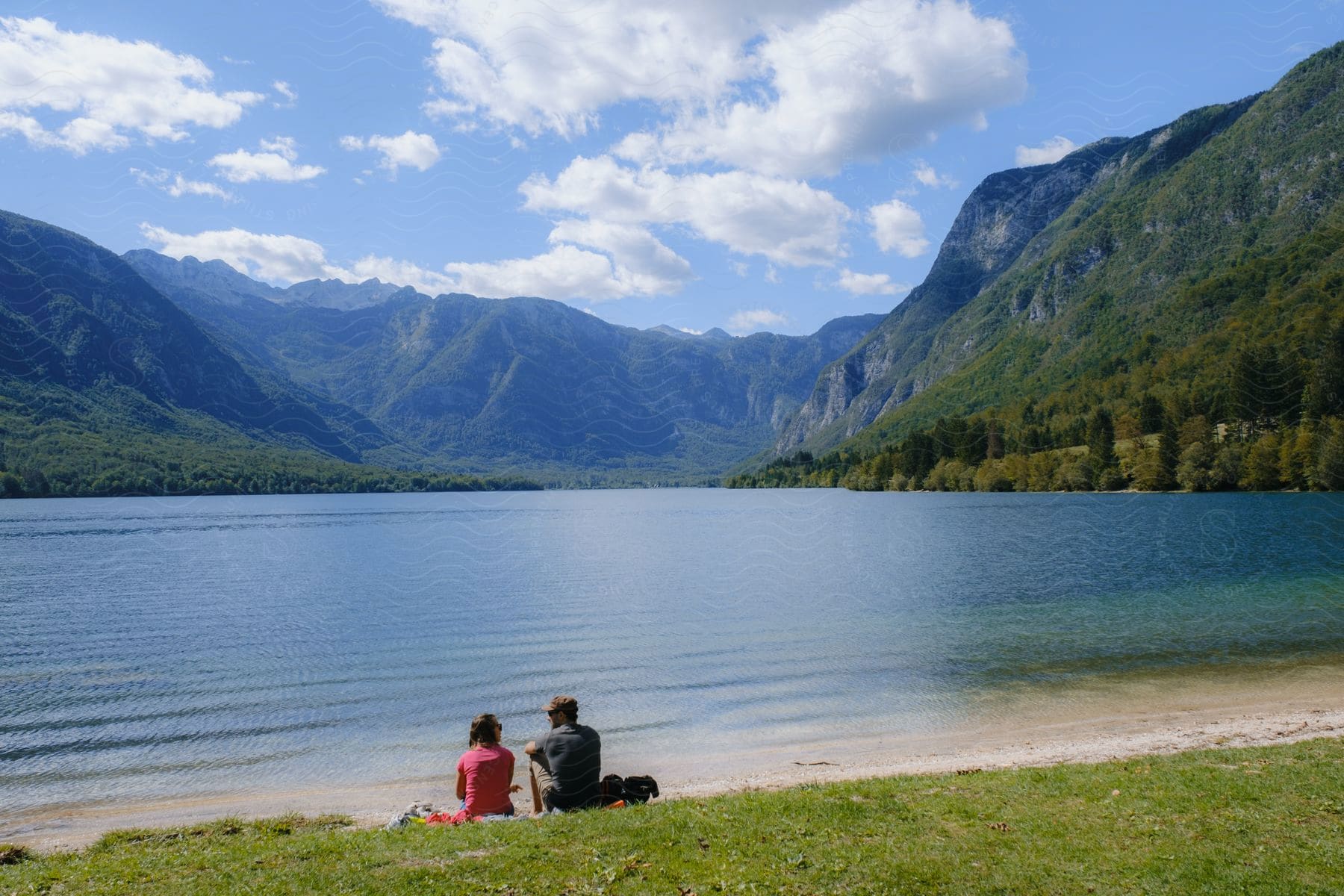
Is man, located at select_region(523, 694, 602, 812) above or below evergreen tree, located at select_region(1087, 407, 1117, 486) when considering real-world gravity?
below

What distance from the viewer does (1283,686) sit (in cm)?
2552

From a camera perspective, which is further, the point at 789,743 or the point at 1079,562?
the point at 1079,562

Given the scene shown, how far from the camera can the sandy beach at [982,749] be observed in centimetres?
1675

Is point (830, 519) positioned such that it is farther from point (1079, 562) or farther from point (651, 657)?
point (651, 657)

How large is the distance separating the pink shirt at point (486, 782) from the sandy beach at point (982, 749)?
10.8 feet

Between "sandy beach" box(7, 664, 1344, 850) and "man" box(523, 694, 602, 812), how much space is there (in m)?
3.10

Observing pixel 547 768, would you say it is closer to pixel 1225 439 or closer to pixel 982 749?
pixel 982 749

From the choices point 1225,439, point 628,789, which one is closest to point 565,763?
point 628,789

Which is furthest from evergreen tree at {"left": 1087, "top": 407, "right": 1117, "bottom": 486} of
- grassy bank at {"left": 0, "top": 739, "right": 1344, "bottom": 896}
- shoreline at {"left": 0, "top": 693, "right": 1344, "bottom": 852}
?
grassy bank at {"left": 0, "top": 739, "right": 1344, "bottom": 896}

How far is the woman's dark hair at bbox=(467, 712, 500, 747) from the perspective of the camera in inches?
545

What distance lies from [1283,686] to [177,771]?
33864mm

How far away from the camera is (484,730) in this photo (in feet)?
45.9

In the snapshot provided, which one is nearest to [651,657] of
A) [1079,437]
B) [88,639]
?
[88,639]

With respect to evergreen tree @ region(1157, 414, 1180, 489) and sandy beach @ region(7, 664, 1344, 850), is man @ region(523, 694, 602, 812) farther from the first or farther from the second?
evergreen tree @ region(1157, 414, 1180, 489)
